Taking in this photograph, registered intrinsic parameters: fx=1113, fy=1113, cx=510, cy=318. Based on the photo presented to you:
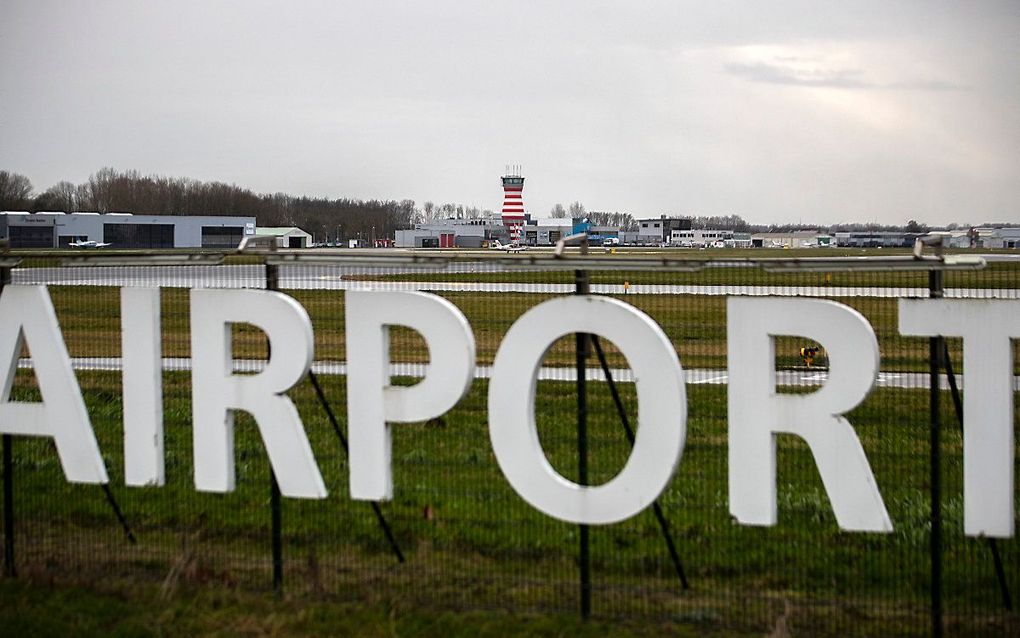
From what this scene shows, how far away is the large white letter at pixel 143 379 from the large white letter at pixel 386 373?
185 centimetres

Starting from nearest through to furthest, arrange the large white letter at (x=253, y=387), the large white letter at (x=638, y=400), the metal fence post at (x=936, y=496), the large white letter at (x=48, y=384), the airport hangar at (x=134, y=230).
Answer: the metal fence post at (x=936, y=496) → the large white letter at (x=638, y=400) → the large white letter at (x=253, y=387) → the large white letter at (x=48, y=384) → the airport hangar at (x=134, y=230)

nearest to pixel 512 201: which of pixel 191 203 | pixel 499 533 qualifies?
pixel 191 203

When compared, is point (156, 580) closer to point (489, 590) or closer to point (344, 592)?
point (344, 592)

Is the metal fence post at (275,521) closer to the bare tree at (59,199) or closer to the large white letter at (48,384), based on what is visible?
the large white letter at (48,384)

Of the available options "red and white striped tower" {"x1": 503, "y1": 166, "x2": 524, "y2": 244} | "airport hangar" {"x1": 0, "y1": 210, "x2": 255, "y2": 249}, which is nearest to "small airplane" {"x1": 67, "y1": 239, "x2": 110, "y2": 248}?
"airport hangar" {"x1": 0, "y1": 210, "x2": 255, "y2": 249}

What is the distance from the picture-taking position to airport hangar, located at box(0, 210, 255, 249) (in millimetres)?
91062

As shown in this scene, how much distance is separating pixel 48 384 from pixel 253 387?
204 cm

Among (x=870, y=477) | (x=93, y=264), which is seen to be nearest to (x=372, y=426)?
(x=93, y=264)

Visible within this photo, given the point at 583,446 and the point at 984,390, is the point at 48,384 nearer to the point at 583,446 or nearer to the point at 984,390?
the point at 583,446

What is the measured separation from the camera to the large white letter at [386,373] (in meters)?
8.75

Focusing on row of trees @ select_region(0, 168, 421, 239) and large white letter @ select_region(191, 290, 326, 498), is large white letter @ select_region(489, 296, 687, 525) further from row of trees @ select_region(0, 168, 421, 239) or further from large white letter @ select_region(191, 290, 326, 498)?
row of trees @ select_region(0, 168, 421, 239)

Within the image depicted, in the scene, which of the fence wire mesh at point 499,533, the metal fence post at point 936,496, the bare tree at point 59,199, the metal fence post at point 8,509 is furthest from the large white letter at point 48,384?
the bare tree at point 59,199

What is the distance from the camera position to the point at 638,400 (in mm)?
8719

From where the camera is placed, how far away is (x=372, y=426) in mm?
9234
